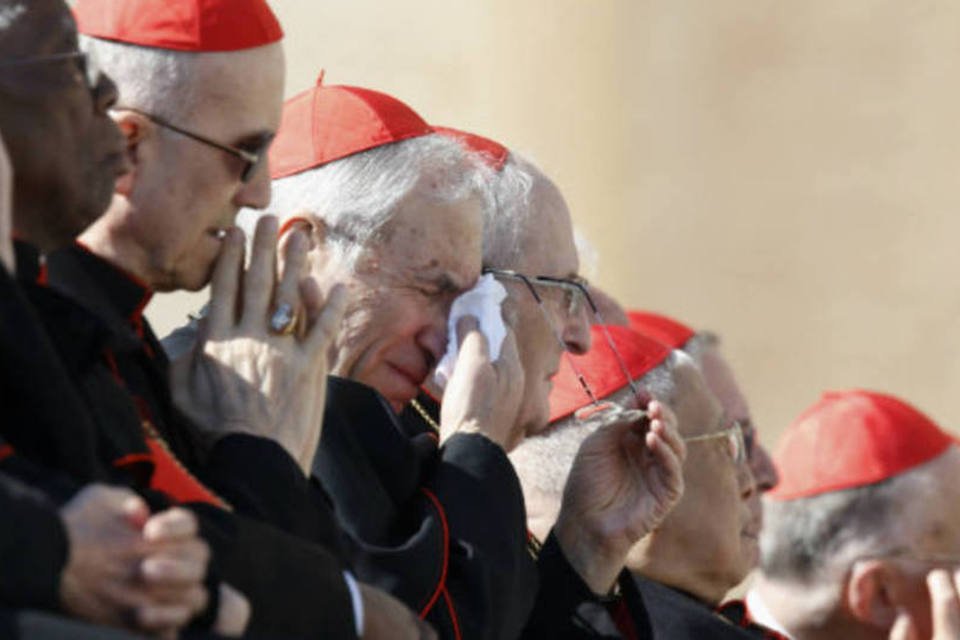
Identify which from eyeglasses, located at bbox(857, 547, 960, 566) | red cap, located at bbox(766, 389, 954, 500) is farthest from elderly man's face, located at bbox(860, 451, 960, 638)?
red cap, located at bbox(766, 389, 954, 500)

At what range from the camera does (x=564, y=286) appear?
5047 millimetres

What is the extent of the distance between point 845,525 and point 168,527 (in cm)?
352

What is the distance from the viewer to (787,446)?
22.7 feet

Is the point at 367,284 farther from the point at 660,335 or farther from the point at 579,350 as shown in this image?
the point at 660,335

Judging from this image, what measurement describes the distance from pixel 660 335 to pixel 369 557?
3068 mm

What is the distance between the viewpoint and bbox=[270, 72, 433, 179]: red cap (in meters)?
4.80

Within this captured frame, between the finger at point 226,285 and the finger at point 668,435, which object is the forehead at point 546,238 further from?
the finger at point 226,285

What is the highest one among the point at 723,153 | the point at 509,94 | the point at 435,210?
the point at 435,210

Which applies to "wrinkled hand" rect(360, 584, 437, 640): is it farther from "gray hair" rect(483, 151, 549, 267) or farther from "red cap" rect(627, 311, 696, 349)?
"red cap" rect(627, 311, 696, 349)

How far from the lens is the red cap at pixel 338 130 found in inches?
189

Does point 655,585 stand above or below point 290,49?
below

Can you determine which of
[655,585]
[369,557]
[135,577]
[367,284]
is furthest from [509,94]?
[135,577]

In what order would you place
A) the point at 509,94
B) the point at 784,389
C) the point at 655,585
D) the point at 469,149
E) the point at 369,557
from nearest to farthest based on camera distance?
the point at 369,557 → the point at 469,149 → the point at 655,585 → the point at 509,94 → the point at 784,389

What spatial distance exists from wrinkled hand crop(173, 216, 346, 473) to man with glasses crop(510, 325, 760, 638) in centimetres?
A: 126
